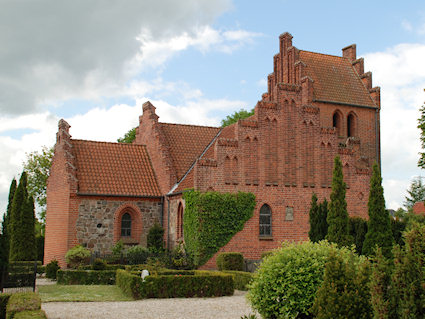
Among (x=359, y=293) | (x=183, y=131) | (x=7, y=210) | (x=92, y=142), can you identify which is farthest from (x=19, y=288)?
(x=7, y=210)

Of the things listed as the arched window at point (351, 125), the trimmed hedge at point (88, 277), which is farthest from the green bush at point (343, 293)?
the arched window at point (351, 125)

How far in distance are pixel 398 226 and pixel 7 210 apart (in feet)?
91.9

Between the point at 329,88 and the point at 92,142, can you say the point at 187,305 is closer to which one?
the point at 92,142

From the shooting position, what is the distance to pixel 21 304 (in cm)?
1277

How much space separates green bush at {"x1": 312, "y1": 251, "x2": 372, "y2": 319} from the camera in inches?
384

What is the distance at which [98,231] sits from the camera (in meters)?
28.3

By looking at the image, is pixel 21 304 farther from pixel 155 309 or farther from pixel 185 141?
pixel 185 141

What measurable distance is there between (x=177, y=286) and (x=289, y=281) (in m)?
7.28

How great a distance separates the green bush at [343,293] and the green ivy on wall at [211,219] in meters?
15.3

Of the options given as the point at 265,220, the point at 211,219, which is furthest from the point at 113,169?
the point at 265,220

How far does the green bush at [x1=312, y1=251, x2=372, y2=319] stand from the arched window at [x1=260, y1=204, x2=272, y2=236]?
16.5 meters

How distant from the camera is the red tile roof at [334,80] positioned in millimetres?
33406

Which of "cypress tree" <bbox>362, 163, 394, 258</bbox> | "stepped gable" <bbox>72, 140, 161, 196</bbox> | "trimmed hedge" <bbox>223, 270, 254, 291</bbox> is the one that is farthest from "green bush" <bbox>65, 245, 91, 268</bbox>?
"cypress tree" <bbox>362, 163, 394, 258</bbox>

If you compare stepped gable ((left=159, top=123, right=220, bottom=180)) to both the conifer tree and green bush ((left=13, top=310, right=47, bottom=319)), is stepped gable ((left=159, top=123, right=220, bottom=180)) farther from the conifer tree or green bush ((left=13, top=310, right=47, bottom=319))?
green bush ((left=13, top=310, right=47, bottom=319))
